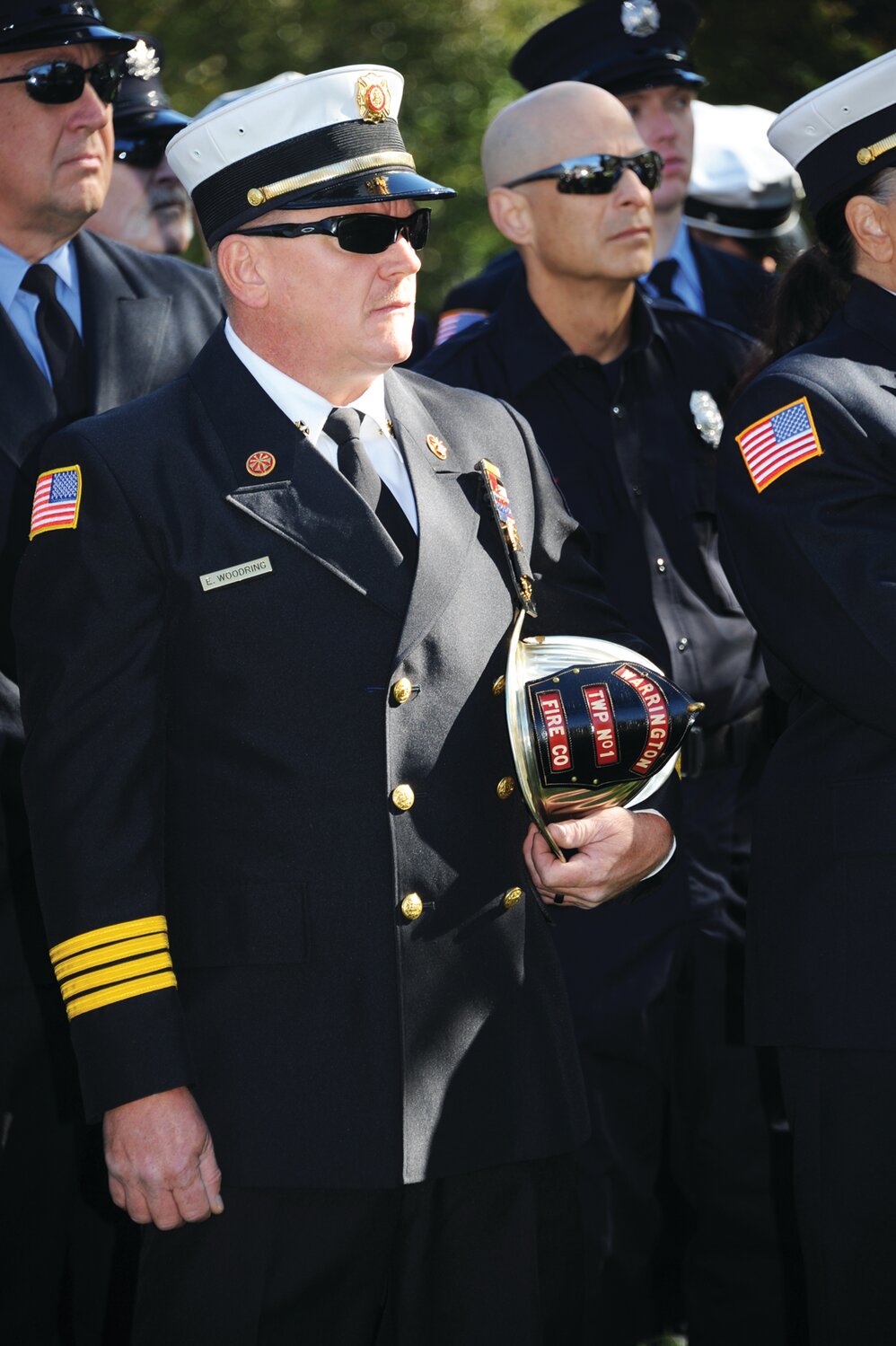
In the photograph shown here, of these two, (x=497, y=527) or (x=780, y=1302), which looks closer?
(x=497, y=527)

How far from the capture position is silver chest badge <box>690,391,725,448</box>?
14.1 ft

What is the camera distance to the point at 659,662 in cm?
398

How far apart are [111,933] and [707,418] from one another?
2.18 m

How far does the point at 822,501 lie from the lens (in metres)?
2.96

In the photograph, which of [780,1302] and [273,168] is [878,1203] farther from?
[273,168]

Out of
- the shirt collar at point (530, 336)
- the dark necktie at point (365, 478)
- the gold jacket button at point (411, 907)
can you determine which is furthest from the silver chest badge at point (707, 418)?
the gold jacket button at point (411, 907)

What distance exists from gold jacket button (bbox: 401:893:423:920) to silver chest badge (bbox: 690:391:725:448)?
187cm

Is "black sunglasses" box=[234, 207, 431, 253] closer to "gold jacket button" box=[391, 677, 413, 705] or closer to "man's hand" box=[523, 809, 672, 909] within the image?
"gold jacket button" box=[391, 677, 413, 705]

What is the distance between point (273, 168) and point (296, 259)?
0.15 m

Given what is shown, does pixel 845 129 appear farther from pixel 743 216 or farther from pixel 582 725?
pixel 743 216

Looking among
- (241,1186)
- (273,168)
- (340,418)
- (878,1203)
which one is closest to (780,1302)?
(878,1203)

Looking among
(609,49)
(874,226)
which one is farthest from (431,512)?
(609,49)

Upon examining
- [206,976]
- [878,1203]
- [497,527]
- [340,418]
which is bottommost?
[878,1203]

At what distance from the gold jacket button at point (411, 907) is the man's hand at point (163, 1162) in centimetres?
41
